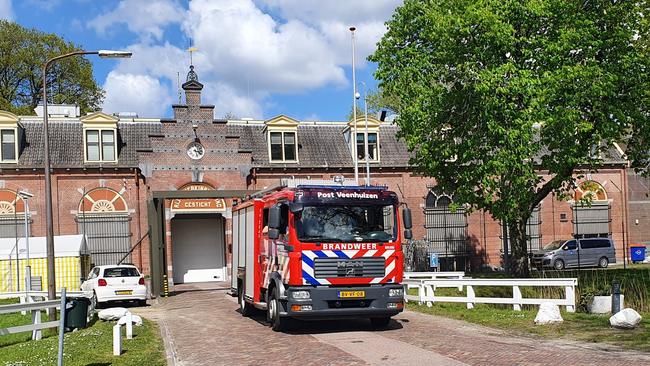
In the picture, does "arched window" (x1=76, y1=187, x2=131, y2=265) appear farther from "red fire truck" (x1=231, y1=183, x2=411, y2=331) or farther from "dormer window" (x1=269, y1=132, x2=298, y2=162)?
"red fire truck" (x1=231, y1=183, x2=411, y2=331)

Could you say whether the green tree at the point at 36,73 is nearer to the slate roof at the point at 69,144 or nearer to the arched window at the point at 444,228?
the slate roof at the point at 69,144

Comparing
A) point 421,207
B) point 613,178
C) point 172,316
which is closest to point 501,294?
point 172,316

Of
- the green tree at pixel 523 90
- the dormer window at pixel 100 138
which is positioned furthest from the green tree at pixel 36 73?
the green tree at pixel 523 90

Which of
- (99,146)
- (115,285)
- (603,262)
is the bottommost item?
(603,262)

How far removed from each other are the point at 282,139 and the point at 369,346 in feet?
84.8

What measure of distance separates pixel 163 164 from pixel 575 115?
2044 cm

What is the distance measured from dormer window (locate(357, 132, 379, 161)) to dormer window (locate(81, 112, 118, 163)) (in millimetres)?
13131

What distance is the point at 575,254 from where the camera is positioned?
38.0 m

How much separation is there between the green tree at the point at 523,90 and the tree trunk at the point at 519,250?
85 mm

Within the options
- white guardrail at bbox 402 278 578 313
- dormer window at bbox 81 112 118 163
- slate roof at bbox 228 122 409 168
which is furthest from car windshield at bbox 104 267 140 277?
slate roof at bbox 228 122 409 168

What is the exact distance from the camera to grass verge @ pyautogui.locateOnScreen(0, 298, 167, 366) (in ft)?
38.9

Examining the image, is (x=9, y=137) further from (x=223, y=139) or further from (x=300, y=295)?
(x=300, y=295)

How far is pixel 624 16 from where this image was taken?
23.6 meters

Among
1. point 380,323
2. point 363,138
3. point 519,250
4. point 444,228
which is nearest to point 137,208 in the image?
point 363,138
